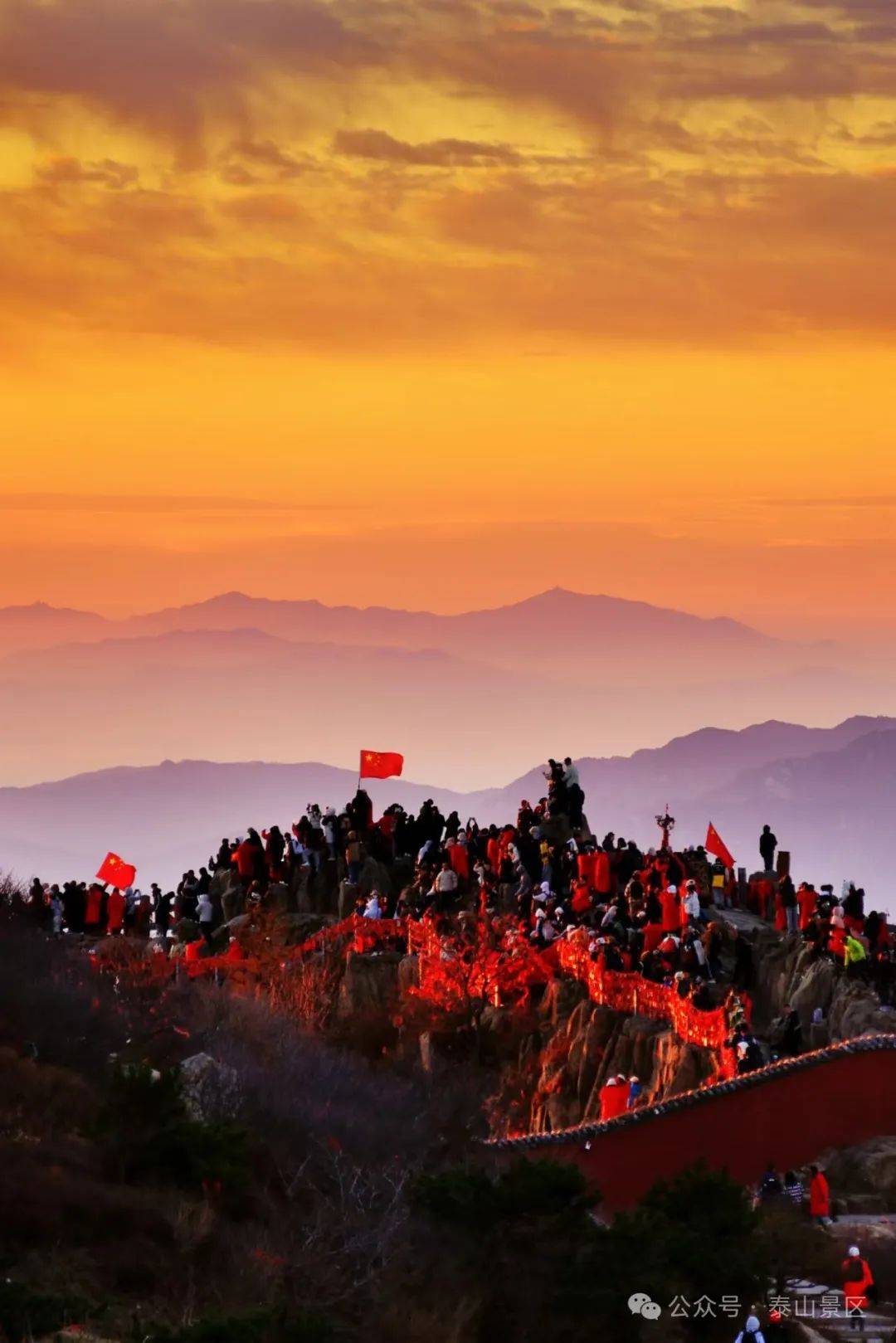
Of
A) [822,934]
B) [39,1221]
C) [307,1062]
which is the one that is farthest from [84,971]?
[39,1221]

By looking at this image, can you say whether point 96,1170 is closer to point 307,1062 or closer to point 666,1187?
point 666,1187

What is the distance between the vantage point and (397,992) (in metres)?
69.0

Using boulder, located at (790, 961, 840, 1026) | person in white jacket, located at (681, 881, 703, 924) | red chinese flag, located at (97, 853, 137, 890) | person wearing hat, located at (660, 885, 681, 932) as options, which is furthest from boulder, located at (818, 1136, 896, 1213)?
red chinese flag, located at (97, 853, 137, 890)

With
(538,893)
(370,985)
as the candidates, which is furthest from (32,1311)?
(370,985)

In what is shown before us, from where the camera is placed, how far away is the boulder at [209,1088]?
43719 mm

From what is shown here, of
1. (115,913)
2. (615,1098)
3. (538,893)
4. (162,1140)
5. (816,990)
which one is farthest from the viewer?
(115,913)

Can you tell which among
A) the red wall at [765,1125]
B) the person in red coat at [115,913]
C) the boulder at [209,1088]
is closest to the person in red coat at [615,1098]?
the red wall at [765,1125]

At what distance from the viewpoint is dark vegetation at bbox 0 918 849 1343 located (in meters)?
34.3

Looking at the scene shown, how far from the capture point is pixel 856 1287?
3825cm

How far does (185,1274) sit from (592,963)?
24249 millimetres

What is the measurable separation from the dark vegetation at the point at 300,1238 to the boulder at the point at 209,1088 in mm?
618

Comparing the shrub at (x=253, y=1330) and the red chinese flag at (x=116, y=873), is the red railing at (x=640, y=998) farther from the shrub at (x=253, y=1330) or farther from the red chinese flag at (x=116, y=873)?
the shrub at (x=253, y=1330)

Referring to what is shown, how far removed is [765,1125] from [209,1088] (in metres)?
10.4

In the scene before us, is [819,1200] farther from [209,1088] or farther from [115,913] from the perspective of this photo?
[115,913]
